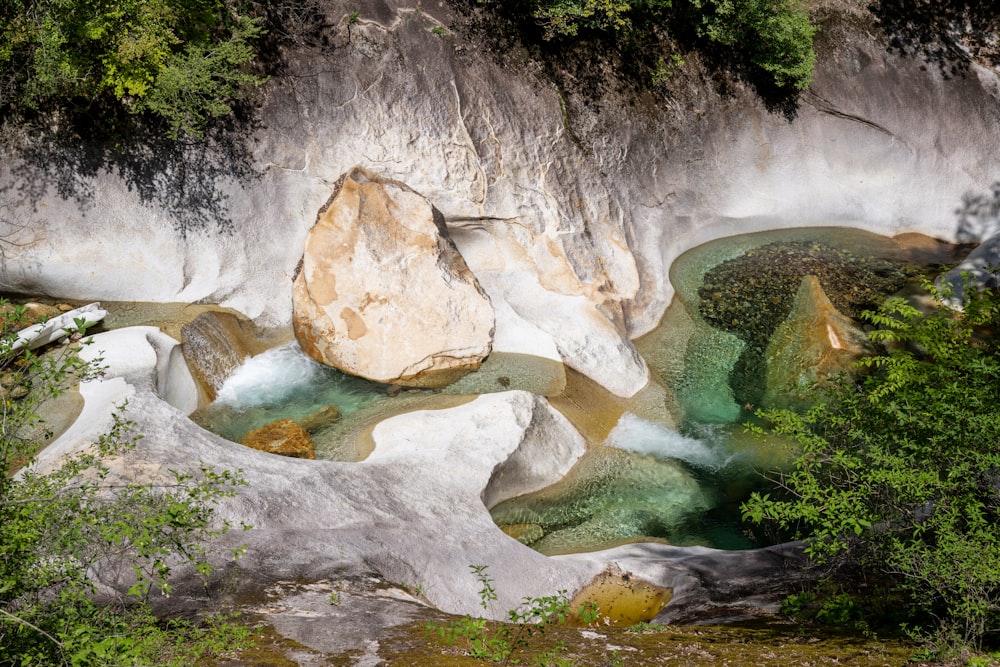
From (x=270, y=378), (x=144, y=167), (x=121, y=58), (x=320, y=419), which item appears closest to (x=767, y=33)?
(x=320, y=419)

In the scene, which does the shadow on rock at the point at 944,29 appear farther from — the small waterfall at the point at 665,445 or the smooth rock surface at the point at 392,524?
the smooth rock surface at the point at 392,524

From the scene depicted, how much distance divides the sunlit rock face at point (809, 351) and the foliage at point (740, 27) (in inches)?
265

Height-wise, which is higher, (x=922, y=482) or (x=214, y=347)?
(x=922, y=482)

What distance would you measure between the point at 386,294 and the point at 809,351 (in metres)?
8.13

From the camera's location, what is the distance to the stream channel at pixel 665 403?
1184 cm

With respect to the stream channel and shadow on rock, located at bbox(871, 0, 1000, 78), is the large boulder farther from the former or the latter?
shadow on rock, located at bbox(871, 0, 1000, 78)

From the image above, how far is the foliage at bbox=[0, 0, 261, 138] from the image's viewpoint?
13.1m

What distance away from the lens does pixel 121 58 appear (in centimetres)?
1339

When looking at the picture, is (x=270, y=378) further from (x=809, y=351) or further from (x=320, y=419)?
(x=809, y=351)

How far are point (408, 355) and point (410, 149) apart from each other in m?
4.24

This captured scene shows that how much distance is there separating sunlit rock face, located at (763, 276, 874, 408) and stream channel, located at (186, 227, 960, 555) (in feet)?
1.04

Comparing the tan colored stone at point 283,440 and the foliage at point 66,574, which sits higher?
the foliage at point 66,574

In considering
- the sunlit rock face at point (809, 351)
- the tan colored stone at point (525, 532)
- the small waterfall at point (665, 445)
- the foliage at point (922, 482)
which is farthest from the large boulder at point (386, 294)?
the foliage at point (922, 482)

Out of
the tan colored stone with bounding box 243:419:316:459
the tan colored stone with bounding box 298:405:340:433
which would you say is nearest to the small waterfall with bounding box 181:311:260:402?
the tan colored stone with bounding box 243:419:316:459
